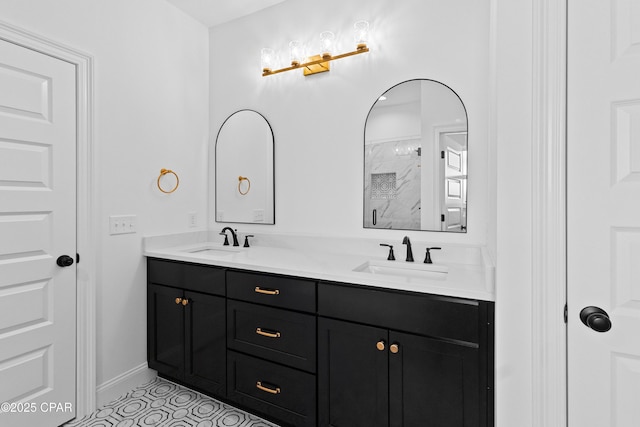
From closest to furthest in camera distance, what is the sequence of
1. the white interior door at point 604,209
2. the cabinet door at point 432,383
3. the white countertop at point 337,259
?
the white interior door at point 604,209, the cabinet door at point 432,383, the white countertop at point 337,259

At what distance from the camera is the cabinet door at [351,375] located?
4.66 feet

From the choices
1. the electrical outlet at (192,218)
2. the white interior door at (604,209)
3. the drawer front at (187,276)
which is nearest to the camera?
the white interior door at (604,209)

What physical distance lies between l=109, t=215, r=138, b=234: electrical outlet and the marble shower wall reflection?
59.5 inches

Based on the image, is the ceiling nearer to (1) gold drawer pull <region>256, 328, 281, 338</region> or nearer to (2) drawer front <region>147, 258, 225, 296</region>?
(2) drawer front <region>147, 258, 225, 296</region>

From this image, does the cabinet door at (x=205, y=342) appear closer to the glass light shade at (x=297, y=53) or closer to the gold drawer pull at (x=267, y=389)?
the gold drawer pull at (x=267, y=389)

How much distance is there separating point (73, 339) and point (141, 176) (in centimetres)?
103

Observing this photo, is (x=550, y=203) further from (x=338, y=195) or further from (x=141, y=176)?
(x=141, y=176)

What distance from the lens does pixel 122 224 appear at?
2.06m

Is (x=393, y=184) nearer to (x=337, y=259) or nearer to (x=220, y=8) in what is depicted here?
(x=337, y=259)

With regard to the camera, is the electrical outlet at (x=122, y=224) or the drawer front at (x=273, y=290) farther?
the electrical outlet at (x=122, y=224)

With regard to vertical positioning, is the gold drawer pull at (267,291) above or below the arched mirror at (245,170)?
below

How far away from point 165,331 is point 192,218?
0.85 m

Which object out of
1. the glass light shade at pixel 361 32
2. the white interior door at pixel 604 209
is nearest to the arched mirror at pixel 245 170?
the glass light shade at pixel 361 32

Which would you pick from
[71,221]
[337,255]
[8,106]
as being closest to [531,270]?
[337,255]
